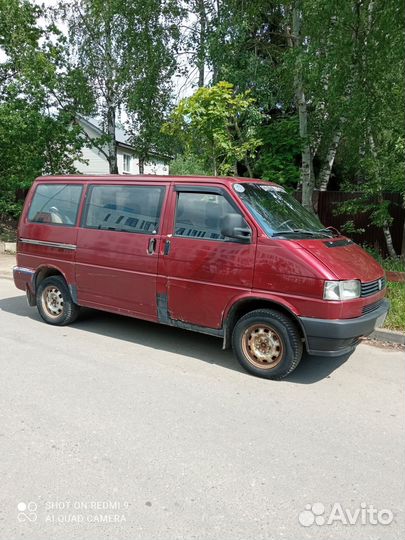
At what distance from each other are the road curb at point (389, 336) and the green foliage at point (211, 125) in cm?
420

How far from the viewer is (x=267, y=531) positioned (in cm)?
238

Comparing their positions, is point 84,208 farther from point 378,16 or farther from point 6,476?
point 378,16

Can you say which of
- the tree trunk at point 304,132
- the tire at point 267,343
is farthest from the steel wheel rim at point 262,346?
the tree trunk at point 304,132

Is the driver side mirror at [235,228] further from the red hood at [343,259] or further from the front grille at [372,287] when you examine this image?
the front grille at [372,287]

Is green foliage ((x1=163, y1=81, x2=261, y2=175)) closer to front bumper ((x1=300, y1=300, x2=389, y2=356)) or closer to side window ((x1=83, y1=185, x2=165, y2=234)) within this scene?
side window ((x1=83, y1=185, x2=165, y2=234))

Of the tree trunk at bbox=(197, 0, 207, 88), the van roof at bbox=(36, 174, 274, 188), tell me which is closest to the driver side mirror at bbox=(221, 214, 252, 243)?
the van roof at bbox=(36, 174, 274, 188)

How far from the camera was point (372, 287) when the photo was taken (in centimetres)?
445

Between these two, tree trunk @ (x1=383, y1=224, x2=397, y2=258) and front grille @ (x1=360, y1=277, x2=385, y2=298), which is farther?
tree trunk @ (x1=383, y1=224, x2=397, y2=258)

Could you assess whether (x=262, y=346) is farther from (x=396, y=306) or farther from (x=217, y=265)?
(x=396, y=306)

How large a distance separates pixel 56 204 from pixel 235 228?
117 inches

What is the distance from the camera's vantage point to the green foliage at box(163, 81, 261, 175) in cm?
775

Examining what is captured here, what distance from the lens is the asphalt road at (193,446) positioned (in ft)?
8.06

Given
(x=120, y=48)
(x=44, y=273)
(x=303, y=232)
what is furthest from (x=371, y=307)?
(x=120, y=48)

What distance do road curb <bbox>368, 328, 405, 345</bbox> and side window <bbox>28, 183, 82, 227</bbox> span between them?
4297mm
